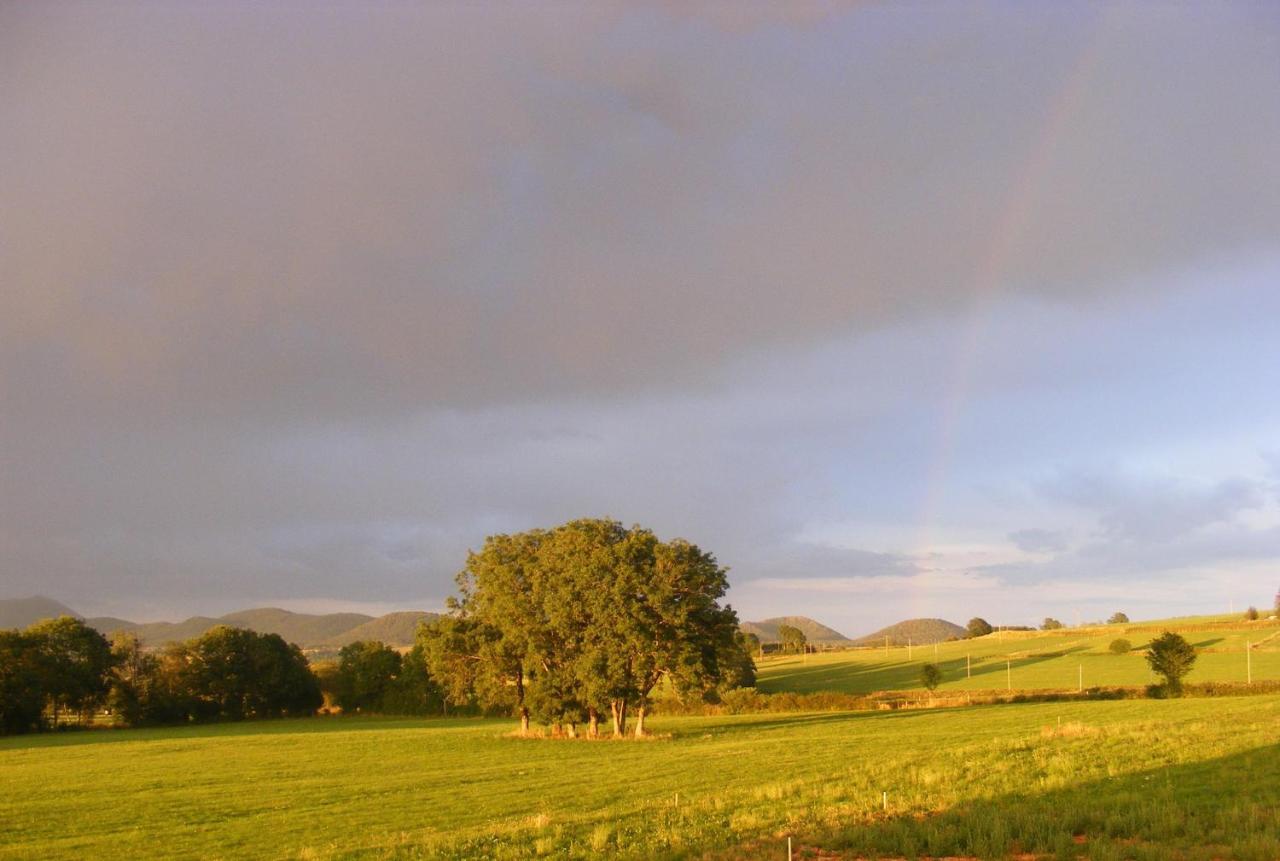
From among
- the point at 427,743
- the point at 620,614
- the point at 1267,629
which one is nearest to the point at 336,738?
the point at 427,743

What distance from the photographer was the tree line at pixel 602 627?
56562 mm

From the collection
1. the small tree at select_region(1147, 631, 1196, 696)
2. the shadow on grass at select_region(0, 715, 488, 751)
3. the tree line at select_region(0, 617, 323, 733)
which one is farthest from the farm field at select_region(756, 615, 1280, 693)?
the tree line at select_region(0, 617, 323, 733)

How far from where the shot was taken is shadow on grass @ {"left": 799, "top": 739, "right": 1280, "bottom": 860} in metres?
15.2

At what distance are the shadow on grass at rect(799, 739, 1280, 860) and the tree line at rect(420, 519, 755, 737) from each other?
119ft

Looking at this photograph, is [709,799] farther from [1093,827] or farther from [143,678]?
[143,678]

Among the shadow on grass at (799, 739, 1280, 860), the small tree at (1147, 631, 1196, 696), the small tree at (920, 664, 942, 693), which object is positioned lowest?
the small tree at (920, 664, 942, 693)

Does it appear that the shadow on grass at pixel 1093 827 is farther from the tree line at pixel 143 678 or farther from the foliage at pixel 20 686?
the tree line at pixel 143 678

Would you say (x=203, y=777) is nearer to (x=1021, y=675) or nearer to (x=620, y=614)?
(x=620, y=614)

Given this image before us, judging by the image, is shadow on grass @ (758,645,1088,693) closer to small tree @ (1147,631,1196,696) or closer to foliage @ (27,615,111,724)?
small tree @ (1147,631,1196,696)

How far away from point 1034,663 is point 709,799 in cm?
12378

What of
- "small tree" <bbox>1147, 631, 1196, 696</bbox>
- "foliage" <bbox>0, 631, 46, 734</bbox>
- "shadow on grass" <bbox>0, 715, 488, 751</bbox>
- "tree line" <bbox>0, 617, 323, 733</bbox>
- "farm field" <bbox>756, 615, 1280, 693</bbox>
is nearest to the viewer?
"shadow on grass" <bbox>0, 715, 488, 751</bbox>

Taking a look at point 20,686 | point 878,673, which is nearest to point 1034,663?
point 878,673

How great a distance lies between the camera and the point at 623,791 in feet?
94.9

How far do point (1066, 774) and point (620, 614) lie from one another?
114 feet
